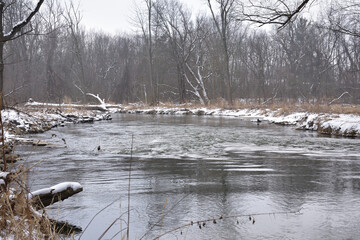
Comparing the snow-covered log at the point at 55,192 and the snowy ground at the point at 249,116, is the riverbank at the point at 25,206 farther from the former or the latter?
the snowy ground at the point at 249,116

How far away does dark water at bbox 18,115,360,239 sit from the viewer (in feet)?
11.3

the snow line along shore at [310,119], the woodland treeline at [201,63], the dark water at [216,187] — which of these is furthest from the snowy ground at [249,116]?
the woodland treeline at [201,63]

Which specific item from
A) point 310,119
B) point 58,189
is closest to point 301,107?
point 310,119

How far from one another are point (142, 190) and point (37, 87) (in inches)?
1369

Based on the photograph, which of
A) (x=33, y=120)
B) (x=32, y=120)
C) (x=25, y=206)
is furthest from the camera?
(x=33, y=120)

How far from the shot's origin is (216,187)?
195 inches

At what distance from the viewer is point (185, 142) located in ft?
33.3

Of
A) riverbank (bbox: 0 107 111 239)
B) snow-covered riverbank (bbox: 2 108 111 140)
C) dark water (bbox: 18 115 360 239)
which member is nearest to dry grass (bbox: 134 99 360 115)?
→ dark water (bbox: 18 115 360 239)

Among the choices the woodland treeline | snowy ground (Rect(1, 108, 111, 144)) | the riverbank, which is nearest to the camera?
the riverbank

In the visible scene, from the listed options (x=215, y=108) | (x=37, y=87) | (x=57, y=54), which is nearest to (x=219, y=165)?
(x=215, y=108)

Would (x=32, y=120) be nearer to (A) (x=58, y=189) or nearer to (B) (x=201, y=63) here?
(A) (x=58, y=189)

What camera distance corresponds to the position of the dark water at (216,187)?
3430mm

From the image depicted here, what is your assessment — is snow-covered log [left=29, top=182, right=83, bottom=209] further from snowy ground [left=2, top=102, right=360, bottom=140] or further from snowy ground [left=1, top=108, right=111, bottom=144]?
snowy ground [left=1, top=108, right=111, bottom=144]

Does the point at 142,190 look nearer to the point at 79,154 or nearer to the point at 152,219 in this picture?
the point at 152,219
